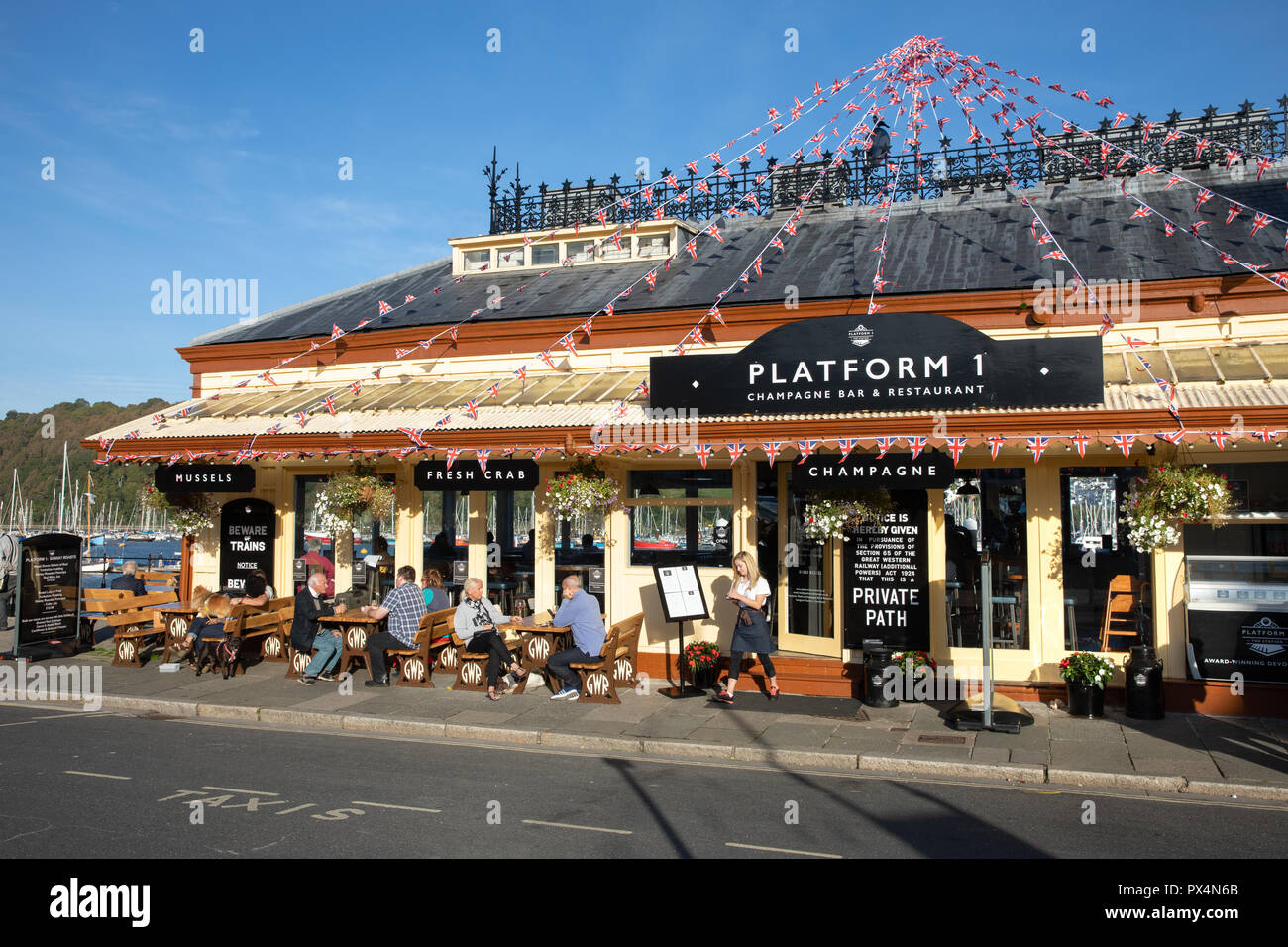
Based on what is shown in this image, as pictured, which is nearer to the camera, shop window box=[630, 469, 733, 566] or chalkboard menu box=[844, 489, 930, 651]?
chalkboard menu box=[844, 489, 930, 651]

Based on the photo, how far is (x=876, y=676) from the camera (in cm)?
1140

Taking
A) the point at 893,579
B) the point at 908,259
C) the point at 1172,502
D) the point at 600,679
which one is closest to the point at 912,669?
the point at 893,579

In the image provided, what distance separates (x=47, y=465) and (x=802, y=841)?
152m

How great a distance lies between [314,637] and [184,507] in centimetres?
414

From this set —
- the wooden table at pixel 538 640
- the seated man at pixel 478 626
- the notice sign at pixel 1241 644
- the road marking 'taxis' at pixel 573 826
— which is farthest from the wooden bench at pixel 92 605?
the notice sign at pixel 1241 644

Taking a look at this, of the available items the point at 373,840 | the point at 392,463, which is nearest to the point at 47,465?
the point at 392,463

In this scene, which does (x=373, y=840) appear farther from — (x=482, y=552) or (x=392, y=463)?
(x=392, y=463)

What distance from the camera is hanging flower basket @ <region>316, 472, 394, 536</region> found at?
1423 cm

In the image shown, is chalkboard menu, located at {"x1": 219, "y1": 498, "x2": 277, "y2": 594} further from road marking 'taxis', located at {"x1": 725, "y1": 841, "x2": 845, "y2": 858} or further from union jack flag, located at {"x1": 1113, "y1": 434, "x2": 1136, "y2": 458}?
union jack flag, located at {"x1": 1113, "y1": 434, "x2": 1136, "y2": 458}

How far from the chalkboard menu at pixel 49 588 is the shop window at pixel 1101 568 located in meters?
14.7

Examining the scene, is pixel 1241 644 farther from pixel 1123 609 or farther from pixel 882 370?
pixel 882 370

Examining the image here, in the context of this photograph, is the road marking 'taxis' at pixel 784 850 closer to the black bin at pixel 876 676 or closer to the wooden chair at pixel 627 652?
the black bin at pixel 876 676

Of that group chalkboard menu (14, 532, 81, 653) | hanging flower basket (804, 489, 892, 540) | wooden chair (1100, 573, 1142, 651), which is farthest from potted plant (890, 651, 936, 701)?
chalkboard menu (14, 532, 81, 653)

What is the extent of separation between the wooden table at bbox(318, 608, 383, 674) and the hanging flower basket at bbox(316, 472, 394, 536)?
154cm
